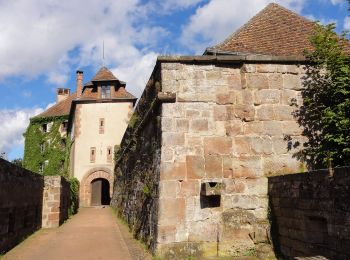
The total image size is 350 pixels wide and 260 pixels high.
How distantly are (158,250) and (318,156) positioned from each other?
365 cm

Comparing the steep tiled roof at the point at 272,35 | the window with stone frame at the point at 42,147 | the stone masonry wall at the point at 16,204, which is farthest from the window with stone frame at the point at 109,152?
the steep tiled roof at the point at 272,35

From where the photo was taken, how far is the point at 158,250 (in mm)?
6750

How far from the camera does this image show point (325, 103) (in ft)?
25.6

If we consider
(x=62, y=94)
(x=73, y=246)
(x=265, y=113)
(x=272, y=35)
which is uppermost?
(x=62, y=94)

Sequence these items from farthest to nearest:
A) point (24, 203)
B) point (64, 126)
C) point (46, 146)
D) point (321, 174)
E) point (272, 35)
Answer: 1. point (64, 126)
2. point (46, 146)
3. point (272, 35)
4. point (24, 203)
5. point (321, 174)

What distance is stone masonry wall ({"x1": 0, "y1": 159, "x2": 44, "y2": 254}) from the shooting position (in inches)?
316

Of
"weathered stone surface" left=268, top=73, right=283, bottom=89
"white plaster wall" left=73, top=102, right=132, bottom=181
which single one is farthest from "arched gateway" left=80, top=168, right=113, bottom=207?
"weathered stone surface" left=268, top=73, right=283, bottom=89

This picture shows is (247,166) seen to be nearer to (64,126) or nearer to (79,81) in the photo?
(79,81)

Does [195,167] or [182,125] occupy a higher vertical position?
[182,125]

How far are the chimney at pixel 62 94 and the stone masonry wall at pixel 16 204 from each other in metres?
32.6

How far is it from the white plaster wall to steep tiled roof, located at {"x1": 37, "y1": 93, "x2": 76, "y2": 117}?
7.75 m

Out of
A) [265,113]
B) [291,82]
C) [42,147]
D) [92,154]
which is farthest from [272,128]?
[42,147]

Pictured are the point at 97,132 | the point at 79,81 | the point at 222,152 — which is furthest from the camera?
the point at 79,81

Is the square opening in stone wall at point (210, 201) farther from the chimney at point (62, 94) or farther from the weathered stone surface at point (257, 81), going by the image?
the chimney at point (62, 94)
